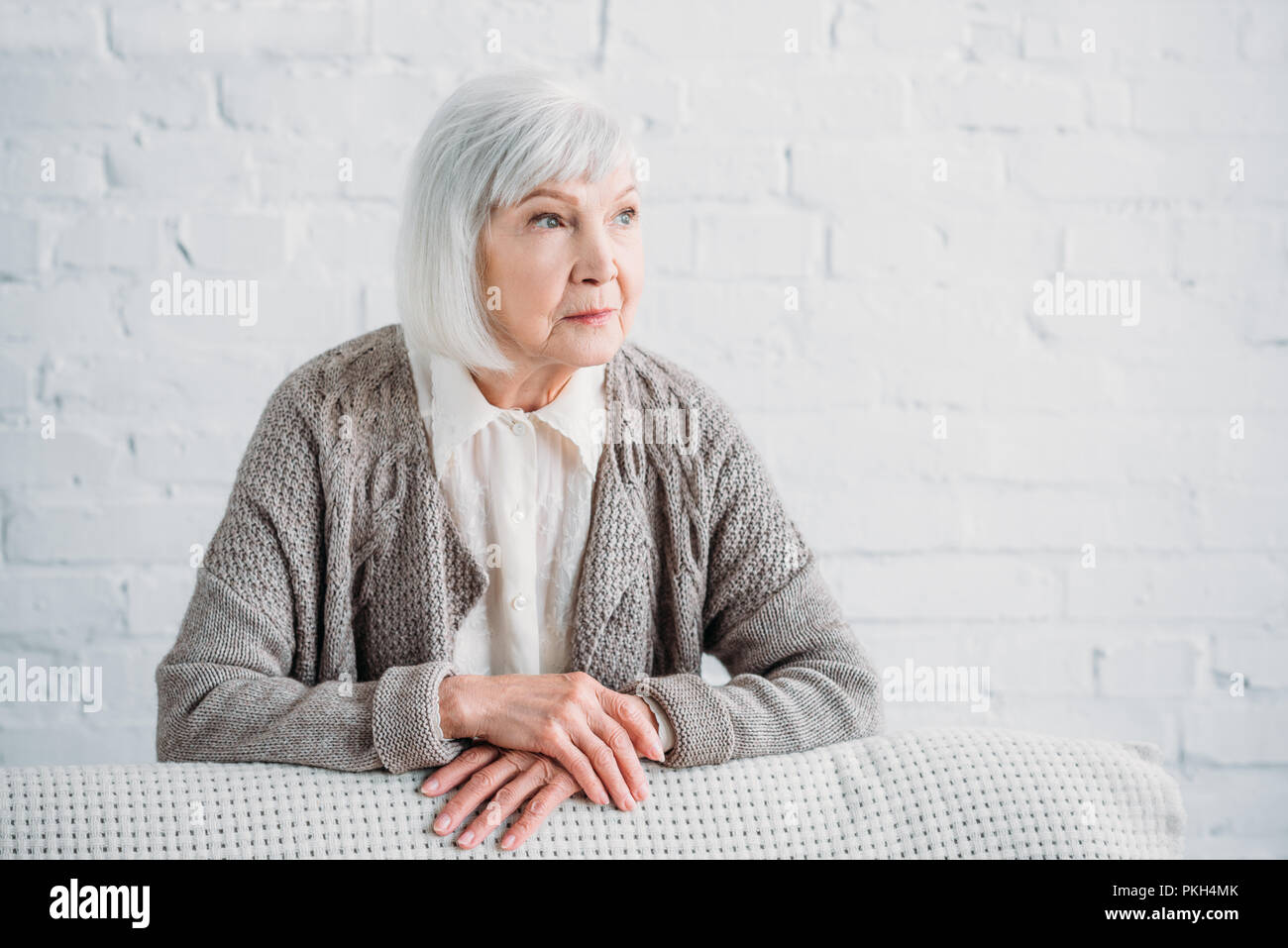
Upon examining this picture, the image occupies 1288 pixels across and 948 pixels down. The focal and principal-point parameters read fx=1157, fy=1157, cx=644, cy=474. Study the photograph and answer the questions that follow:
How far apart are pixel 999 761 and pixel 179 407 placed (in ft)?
3.82

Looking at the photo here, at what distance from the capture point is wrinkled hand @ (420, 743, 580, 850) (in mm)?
960

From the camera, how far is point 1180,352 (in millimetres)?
1723

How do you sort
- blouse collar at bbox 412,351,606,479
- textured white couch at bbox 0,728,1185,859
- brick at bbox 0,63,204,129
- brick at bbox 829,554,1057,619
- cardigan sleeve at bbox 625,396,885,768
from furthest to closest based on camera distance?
brick at bbox 829,554,1057,619 → brick at bbox 0,63,204,129 → blouse collar at bbox 412,351,606,479 → cardigan sleeve at bbox 625,396,885,768 → textured white couch at bbox 0,728,1185,859

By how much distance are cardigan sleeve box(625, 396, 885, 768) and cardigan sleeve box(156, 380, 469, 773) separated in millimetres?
228

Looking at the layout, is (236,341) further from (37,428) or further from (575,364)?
(575,364)

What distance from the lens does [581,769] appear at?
3.25 ft

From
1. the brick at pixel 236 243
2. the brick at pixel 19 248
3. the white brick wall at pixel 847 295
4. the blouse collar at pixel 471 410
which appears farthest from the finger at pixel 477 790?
the brick at pixel 19 248

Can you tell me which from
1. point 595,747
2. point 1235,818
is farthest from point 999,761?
point 1235,818

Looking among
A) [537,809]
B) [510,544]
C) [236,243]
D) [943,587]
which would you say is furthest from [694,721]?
[236,243]

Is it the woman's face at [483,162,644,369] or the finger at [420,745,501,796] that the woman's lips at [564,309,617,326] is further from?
the finger at [420,745,501,796]

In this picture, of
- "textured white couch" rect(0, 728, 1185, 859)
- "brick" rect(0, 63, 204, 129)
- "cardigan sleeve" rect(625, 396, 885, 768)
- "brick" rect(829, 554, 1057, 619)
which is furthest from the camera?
"brick" rect(829, 554, 1057, 619)

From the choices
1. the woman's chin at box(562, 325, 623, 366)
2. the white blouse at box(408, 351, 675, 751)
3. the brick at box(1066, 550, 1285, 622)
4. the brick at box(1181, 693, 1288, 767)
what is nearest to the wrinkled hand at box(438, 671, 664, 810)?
the white blouse at box(408, 351, 675, 751)
